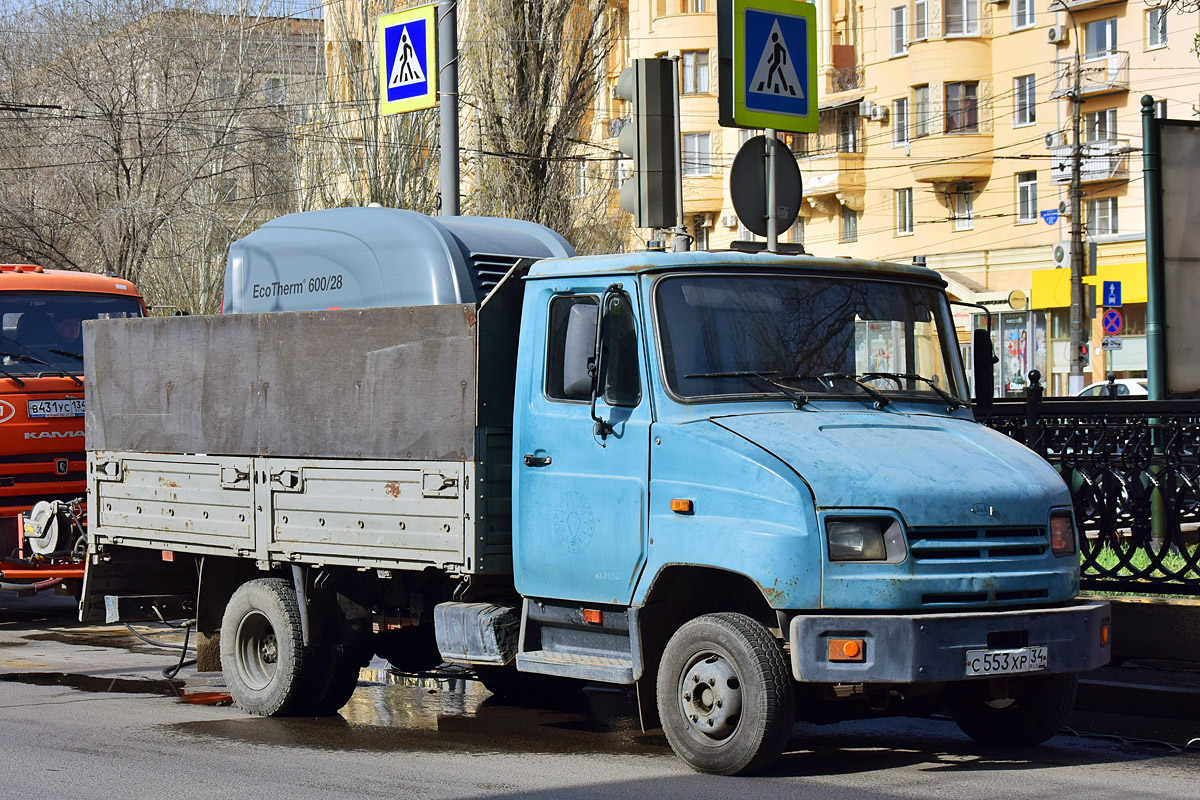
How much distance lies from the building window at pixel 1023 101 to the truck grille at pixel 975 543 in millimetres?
43490

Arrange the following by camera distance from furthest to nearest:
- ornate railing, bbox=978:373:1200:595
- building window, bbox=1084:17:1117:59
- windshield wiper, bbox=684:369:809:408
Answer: building window, bbox=1084:17:1117:59
ornate railing, bbox=978:373:1200:595
windshield wiper, bbox=684:369:809:408

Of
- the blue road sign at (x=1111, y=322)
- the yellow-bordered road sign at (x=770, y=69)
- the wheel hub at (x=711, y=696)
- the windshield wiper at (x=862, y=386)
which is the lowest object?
the wheel hub at (x=711, y=696)

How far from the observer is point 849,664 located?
6.94m

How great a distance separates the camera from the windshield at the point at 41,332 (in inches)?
568

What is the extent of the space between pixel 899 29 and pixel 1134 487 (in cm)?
4421

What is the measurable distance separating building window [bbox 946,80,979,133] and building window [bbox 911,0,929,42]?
6.12 ft

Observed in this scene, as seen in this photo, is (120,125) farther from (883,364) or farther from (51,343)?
(883,364)

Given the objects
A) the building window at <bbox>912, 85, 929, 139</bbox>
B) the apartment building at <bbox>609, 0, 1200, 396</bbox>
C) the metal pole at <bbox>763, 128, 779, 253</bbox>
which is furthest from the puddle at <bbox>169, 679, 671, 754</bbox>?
the building window at <bbox>912, 85, 929, 139</bbox>

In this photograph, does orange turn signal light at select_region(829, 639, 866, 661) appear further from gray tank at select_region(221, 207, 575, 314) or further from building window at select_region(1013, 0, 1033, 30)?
building window at select_region(1013, 0, 1033, 30)

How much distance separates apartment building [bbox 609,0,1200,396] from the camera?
150ft

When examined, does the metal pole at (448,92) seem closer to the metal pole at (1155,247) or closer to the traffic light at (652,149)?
the traffic light at (652,149)

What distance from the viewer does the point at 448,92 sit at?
15.4m

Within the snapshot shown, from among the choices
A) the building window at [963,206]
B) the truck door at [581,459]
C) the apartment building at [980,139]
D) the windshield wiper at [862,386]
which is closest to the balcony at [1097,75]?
the apartment building at [980,139]

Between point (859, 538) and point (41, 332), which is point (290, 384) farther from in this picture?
point (41, 332)
